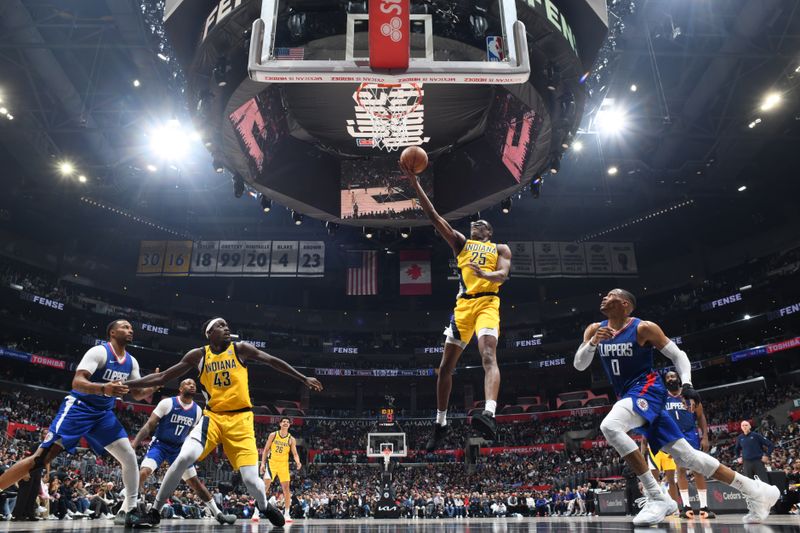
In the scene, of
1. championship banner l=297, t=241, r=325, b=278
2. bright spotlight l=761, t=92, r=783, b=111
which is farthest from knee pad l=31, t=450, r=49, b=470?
bright spotlight l=761, t=92, r=783, b=111

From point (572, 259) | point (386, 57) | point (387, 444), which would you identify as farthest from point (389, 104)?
point (572, 259)

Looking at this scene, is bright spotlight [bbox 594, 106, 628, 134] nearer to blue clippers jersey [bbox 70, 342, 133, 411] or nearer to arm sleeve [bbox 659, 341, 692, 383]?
arm sleeve [bbox 659, 341, 692, 383]

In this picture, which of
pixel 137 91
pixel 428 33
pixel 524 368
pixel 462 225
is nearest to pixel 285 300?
pixel 524 368

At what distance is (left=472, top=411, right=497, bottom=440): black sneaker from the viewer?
16.9 feet

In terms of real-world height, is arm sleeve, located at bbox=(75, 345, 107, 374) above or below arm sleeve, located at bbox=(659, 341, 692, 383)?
above

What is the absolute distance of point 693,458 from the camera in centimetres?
507

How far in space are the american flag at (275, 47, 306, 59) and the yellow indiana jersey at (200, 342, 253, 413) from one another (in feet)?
13.9

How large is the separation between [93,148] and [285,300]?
20879 mm

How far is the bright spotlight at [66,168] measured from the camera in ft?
81.6

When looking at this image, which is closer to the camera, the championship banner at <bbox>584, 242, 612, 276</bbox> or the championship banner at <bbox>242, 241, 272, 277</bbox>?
the championship banner at <bbox>242, 241, 272, 277</bbox>

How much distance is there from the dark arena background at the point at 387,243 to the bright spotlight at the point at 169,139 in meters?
0.11

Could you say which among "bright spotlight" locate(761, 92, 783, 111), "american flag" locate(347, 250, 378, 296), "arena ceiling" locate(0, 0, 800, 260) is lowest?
"american flag" locate(347, 250, 378, 296)

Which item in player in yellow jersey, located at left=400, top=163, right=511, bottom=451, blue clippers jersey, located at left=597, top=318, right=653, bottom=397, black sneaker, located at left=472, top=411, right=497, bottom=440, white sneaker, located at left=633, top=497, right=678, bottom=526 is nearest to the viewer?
white sneaker, located at left=633, top=497, right=678, bottom=526

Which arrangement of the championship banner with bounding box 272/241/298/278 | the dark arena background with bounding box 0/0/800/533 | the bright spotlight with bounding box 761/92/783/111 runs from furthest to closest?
the championship banner with bounding box 272/241/298/278
the bright spotlight with bounding box 761/92/783/111
the dark arena background with bounding box 0/0/800/533
